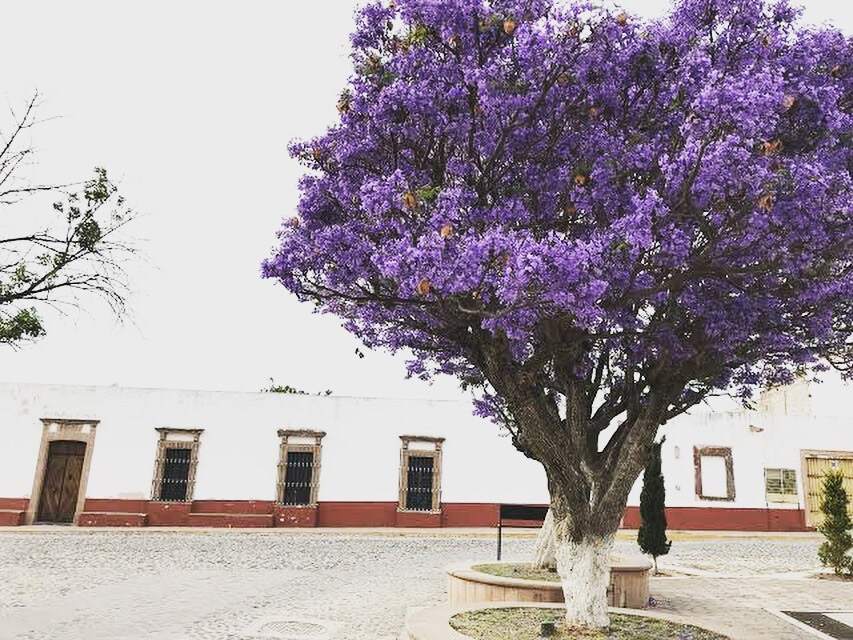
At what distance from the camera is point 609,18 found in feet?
19.4

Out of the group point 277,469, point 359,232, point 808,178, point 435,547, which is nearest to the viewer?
point 808,178

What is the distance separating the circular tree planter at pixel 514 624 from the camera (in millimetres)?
6332

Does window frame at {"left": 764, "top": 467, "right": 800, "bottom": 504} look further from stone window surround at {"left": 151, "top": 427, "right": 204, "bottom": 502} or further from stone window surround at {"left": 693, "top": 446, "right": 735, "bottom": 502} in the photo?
stone window surround at {"left": 151, "top": 427, "right": 204, "bottom": 502}

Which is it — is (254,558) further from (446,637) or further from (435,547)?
(446,637)

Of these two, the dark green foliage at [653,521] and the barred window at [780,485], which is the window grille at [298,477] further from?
the barred window at [780,485]

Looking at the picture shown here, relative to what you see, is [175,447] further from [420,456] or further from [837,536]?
[837,536]

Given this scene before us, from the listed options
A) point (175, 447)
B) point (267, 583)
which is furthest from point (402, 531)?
point (267, 583)

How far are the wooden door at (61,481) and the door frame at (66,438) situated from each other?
13cm

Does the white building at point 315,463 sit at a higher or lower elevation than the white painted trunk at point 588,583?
higher

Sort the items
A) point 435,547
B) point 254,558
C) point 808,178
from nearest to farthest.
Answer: point 808,178 < point 254,558 < point 435,547

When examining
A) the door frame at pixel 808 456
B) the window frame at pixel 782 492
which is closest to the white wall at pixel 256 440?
the window frame at pixel 782 492

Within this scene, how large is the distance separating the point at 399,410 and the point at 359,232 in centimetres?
1535

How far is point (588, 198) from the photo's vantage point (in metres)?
6.05

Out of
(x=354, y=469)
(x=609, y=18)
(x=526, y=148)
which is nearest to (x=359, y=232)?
(x=526, y=148)
